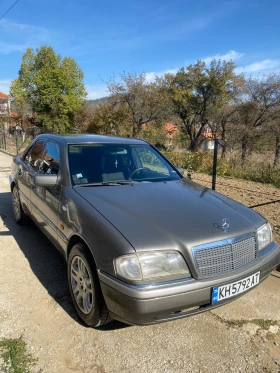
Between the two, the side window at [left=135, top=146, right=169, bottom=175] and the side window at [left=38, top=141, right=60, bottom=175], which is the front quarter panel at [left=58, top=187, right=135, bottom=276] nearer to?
the side window at [left=38, top=141, right=60, bottom=175]

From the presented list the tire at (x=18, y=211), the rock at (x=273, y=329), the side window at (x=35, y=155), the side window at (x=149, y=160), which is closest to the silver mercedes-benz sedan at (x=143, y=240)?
the side window at (x=149, y=160)

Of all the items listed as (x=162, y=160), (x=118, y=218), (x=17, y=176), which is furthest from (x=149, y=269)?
(x=17, y=176)

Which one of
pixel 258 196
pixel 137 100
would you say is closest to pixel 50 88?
pixel 137 100

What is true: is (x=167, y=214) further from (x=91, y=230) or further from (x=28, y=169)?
(x=28, y=169)

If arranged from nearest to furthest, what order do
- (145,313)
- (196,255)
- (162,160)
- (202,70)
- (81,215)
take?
1. (145,313)
2. (196,255)
3. (81,215)
4. (162,160)
5. (202,70)

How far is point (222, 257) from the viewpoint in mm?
2225

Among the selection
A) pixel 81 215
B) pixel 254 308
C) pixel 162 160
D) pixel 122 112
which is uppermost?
pixel 122 112

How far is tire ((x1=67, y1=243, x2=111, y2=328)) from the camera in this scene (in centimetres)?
230

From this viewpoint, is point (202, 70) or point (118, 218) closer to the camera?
point (118, 218)

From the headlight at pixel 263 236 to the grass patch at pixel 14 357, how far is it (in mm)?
2033

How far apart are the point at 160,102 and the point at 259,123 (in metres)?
8.54

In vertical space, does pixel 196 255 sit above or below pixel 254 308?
above

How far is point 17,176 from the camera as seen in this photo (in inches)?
189

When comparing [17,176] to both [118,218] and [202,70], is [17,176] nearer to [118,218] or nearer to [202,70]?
[118,218]
